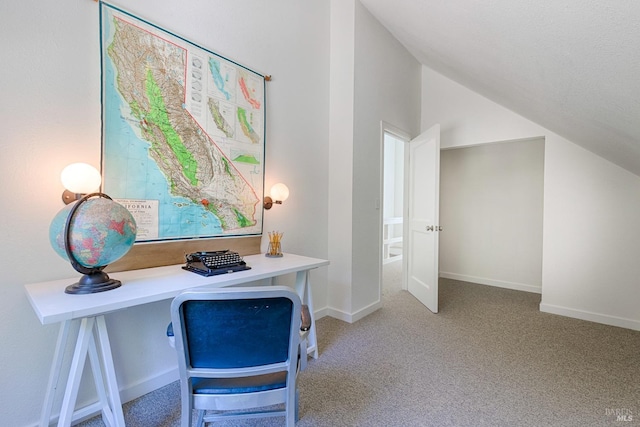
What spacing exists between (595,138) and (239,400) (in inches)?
122

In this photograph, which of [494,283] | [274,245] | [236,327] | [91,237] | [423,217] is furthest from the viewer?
[494,283]

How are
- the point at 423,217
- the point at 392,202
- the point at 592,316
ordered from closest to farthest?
the point at 592,316, the point at 423,217, the point at 392,202

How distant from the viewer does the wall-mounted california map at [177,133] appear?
5.28 feet

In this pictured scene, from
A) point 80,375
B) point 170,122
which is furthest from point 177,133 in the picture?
point 80,375

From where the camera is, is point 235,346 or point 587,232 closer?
point 235,346

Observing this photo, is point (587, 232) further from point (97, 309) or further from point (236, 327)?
point (97, 309)

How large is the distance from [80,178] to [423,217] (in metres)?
3.15

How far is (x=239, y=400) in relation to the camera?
42.1 inches

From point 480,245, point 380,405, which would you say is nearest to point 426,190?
point 480,245

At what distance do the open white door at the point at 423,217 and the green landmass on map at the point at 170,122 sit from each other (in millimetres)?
2136

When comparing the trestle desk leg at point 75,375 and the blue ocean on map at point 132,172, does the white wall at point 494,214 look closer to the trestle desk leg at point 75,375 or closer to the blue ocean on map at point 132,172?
the blue ocean on map at point 132,172

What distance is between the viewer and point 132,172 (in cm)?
167

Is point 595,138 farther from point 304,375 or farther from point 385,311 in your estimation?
point 304,375
